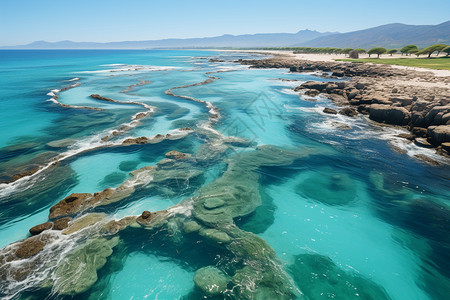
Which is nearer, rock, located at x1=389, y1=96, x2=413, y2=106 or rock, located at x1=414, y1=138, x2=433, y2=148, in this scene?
rock, located at x1=414, y1=138, x2=433, y2=148

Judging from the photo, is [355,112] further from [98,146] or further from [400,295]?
[98,146]

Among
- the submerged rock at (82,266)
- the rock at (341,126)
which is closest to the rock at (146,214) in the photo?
the submerged rock at (82,266)

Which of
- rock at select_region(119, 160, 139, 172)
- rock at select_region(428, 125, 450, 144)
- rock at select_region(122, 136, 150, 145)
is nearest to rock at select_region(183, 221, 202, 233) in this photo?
rock at select_region(119, 160, 139, 172)

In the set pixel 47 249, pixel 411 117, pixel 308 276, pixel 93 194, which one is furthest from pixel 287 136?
pixel 47 249

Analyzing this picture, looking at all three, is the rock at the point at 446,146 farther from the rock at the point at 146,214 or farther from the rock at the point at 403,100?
the rock at the point at 146,214

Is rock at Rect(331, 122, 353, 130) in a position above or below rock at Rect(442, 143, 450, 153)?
below

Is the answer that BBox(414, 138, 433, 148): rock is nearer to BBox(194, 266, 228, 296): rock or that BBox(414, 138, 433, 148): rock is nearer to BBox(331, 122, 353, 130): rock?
BBox(331, 122, 353, 130): rock
